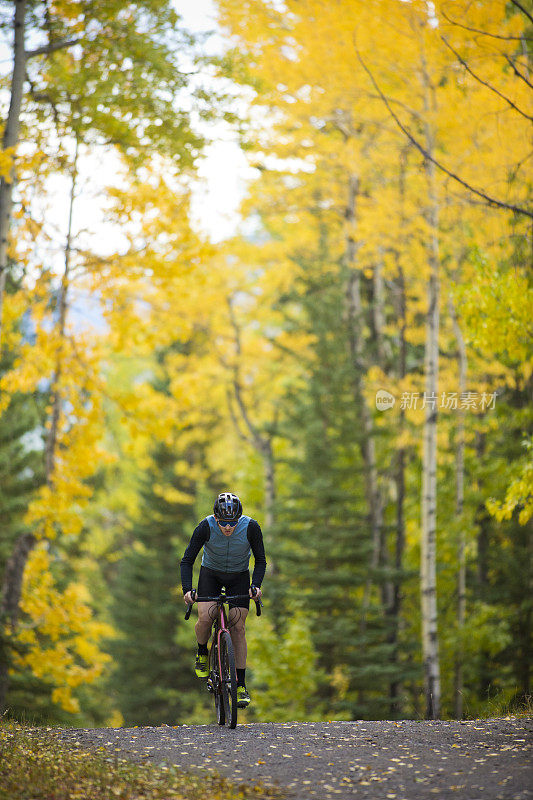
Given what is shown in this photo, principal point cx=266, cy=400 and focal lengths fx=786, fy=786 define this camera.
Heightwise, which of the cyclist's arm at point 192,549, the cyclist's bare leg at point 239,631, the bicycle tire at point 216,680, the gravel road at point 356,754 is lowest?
the gravel road at point 356,754

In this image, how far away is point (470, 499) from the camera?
47.9ft

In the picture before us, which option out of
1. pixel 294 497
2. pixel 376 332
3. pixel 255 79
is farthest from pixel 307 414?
pixel 255 79

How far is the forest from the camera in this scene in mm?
8719

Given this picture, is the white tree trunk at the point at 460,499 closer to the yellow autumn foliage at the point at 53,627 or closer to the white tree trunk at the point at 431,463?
the white tree trunk at the point at 431,463

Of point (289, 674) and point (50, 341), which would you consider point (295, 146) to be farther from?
point (289, 674)

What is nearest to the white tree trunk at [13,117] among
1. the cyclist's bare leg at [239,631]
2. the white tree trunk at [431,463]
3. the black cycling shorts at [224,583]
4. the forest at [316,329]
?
the forest at [316,329]

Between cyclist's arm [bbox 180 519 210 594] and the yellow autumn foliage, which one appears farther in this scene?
the yellow autumn foliage

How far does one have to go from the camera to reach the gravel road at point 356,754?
176 inches

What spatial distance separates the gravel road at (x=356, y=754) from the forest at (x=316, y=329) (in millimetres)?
1446

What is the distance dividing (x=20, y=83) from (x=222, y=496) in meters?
4.92

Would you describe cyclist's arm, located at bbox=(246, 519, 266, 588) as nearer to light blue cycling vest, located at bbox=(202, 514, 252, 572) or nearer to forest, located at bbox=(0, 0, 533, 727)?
light blue cycling vest, located at bbox=(202, 514, 252, 572)

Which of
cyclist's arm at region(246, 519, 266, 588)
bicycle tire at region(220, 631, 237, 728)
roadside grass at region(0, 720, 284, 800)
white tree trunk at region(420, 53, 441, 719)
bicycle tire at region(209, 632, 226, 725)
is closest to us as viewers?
roadside grass at region(0, 720, 284, 800)

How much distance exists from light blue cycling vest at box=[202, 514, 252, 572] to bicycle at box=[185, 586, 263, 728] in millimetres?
234

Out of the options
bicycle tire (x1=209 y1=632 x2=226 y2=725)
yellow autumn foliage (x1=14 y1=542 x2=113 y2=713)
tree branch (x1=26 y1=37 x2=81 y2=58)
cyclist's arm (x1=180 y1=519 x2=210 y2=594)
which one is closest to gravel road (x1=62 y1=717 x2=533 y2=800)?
bicycle tire (x1=209 y1=632 x2=226 y2=725)
